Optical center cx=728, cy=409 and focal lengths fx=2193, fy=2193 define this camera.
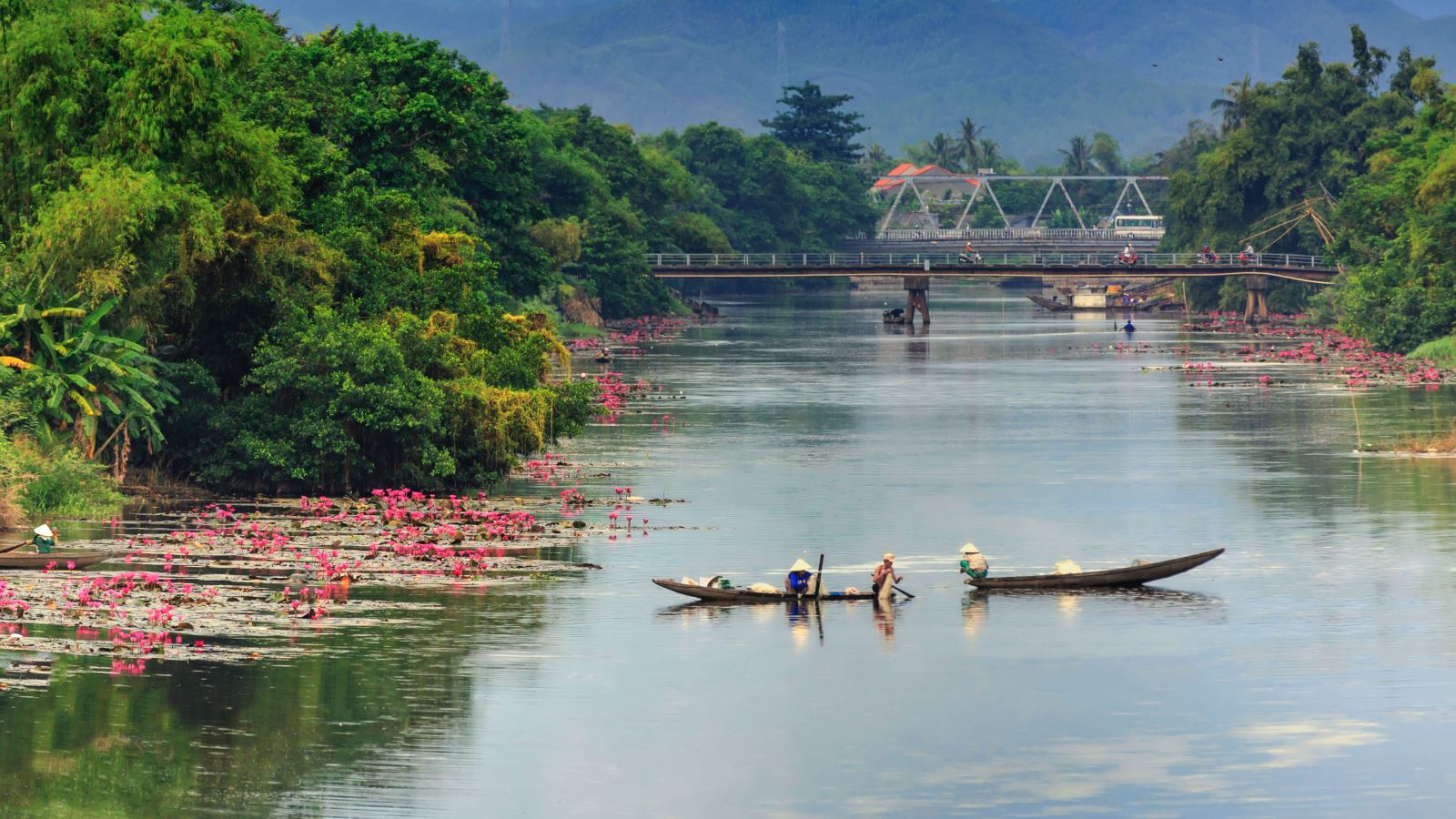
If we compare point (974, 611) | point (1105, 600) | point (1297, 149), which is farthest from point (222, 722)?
point (1297, 149)

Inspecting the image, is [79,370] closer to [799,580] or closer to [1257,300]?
[799,580]

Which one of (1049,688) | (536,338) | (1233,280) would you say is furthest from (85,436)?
(1233,280)

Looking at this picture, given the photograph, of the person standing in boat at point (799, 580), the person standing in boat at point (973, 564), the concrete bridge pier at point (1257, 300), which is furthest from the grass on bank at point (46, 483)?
the concrete bridge pier at point (1257, 300)

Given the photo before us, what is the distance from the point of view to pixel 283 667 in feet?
121

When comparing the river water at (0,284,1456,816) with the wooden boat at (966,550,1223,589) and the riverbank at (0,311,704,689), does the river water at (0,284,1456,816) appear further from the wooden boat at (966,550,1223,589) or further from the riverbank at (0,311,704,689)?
the riverbank at (0,311,704,689)

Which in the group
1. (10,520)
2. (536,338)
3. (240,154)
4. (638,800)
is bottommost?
(638,800)

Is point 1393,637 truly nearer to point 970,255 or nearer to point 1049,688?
point 1049,688

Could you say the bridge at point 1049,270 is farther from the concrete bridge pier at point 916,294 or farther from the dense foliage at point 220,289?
the dense foliage at point 220,289

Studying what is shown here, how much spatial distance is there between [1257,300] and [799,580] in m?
131

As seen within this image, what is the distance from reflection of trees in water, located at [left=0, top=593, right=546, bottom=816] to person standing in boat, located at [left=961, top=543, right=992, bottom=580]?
34.8 feet

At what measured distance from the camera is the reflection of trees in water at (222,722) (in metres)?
30.2

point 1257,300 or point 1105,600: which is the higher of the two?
point 1257,300

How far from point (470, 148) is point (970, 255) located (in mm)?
112647

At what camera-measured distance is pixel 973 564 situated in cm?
4591
